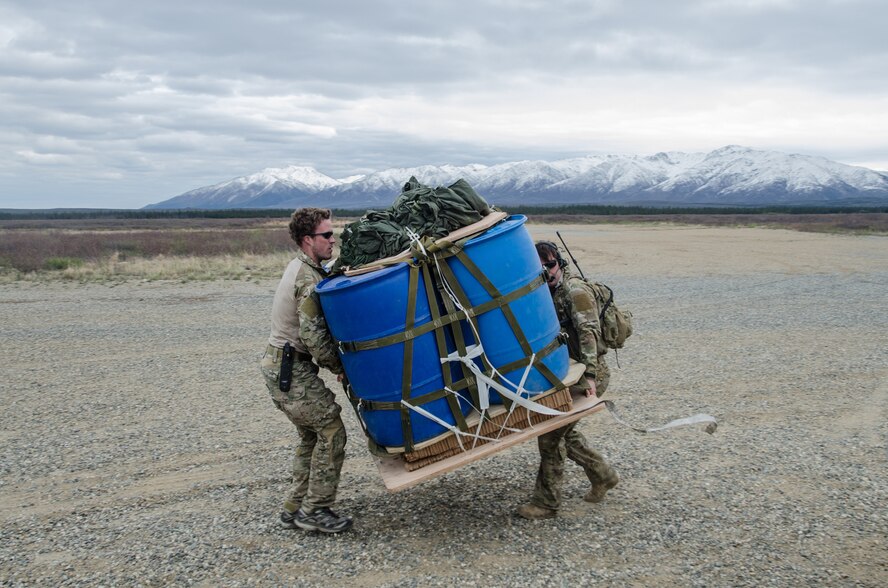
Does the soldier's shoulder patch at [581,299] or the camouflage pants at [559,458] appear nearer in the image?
the soldier's shoulder patch at [581,299]

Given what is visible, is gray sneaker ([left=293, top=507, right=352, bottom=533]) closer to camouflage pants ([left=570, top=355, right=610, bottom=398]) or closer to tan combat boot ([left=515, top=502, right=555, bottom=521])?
tan combat boot ([left=515, top=502, right=555, bottom=521])

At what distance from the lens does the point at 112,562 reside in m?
4.62

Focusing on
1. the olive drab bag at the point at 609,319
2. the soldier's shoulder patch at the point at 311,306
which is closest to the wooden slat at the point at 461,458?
the olive drab bag at the point at 609,319


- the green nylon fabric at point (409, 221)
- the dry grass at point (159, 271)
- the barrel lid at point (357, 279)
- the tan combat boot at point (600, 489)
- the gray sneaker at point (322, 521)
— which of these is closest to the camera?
the barrel lid at point (357, 279)

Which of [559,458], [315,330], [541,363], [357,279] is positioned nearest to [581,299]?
[541,363]

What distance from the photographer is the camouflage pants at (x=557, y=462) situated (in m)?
4.96

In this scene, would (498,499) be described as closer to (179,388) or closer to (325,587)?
(325,587)

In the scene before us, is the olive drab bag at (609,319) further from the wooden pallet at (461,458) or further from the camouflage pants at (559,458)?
the wooden pallet at (461,458)

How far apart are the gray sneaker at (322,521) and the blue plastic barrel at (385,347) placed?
Answer: 3.05ft

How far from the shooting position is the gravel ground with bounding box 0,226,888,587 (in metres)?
4.45

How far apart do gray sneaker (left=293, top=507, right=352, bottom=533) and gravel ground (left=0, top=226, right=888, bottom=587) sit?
0.25 ft

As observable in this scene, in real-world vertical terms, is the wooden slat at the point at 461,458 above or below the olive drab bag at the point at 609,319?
below

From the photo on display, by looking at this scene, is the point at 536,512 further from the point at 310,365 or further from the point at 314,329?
the point at 314,329

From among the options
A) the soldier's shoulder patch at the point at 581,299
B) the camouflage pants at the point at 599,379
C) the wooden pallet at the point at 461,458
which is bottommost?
the wooden pallet at the point at 461,458
